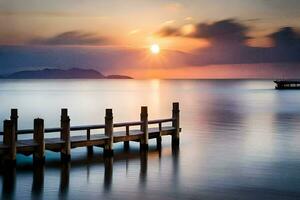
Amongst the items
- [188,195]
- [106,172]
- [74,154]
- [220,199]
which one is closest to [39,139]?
[106,172]

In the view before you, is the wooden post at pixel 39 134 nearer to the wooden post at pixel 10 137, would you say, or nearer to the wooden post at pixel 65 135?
the wooden post at pixel 10 137

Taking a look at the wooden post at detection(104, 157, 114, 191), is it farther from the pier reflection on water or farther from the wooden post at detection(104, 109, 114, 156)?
the wooden post at detection(104, 109, 114, 156)

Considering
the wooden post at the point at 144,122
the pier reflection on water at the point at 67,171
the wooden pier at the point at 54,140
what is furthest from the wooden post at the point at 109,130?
the wooden post at the point at 144,122

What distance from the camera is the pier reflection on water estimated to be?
47.8 ft

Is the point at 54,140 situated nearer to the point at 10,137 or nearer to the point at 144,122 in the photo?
the point at 10,137

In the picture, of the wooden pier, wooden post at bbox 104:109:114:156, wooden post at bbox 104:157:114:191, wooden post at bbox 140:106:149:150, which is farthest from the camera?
wooden post at bbox 140:106:149:150

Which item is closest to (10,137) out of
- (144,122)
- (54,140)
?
(54,140)

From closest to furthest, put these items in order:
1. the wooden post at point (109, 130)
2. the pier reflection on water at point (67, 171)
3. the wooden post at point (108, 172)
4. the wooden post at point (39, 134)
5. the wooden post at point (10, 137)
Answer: the pier reflection on water at point (67, 171) → the wooden post at point (108, 172) → the wooden post at point (10, 137) → the wooden post at point (39, 134) → the wooden post at point (109, 130)

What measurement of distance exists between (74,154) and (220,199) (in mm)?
9017

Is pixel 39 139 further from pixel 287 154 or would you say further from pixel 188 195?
pixel 287 154

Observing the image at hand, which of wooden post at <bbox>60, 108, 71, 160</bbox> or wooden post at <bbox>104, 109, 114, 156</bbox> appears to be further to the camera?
wooden post at <bbox>104, 109, 114, 156</bbox>

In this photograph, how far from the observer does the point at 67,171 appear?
55.9ft

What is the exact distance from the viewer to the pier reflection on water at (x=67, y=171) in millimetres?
14570

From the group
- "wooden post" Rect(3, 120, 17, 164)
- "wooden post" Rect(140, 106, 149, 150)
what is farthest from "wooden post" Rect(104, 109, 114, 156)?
"wooden post" Rect(3, 120, 17, 164)
